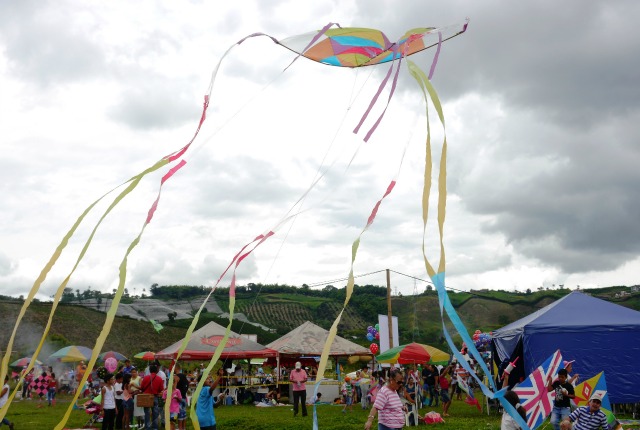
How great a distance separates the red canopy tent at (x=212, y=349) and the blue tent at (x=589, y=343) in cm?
981

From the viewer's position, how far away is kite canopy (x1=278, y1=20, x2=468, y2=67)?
20.7 ft

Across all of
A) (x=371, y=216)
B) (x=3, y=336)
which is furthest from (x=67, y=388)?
(x=371, y=216)

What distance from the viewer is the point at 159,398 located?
11.3 metres

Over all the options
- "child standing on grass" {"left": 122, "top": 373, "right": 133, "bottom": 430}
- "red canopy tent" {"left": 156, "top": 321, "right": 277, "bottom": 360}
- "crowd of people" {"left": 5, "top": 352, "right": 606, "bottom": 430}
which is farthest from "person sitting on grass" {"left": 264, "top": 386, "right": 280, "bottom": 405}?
"child standing on grass" {"left": 122, "top": 373, "right": 133, "bottom": 430}

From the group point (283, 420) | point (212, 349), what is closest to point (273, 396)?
point (212, 349)

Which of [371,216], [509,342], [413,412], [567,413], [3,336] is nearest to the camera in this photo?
[371,216]

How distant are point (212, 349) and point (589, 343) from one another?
1239 cm

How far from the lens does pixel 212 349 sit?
21797 millimetres

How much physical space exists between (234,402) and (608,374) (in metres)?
12.6

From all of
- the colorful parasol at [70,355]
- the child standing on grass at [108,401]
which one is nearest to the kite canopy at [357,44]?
the child standing on grass at [108,401]

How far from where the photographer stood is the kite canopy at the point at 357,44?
631 cm

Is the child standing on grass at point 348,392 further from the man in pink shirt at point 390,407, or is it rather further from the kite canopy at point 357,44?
the kite canopy at point 357,44

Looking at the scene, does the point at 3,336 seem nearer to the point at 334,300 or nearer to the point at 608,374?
the point at 334,300

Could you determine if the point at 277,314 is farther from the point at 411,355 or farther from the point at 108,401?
the point at 108,401
